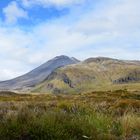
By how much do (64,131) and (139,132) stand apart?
90.0 inches

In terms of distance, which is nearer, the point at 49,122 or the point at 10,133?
the point at 10,133

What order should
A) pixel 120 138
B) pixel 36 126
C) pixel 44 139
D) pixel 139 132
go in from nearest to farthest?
pixel 44 139
pixel 36 126
pixel 120 138
pixel 139 132

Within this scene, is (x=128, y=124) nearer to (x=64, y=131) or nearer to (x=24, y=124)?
(x=64, y=131)

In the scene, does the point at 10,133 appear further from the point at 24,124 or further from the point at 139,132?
the point at 139,132

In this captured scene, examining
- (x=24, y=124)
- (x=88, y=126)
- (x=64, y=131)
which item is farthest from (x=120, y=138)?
(x=24, y=124)

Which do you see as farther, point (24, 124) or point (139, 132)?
point (139, 132)

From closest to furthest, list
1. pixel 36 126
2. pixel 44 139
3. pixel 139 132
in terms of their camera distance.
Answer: pixel 44 139, pixel 36 126, pixel 139 132

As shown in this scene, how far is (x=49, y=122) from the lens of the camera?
28.4 feet

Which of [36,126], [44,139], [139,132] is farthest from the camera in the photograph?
[139,132]

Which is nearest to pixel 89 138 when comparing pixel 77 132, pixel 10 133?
pixel 77 132

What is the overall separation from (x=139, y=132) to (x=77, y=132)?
71.9 inches

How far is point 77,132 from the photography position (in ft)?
28.7

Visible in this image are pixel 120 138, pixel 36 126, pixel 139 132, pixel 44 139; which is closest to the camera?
pixel 44 139

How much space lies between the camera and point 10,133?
8.06 meters
